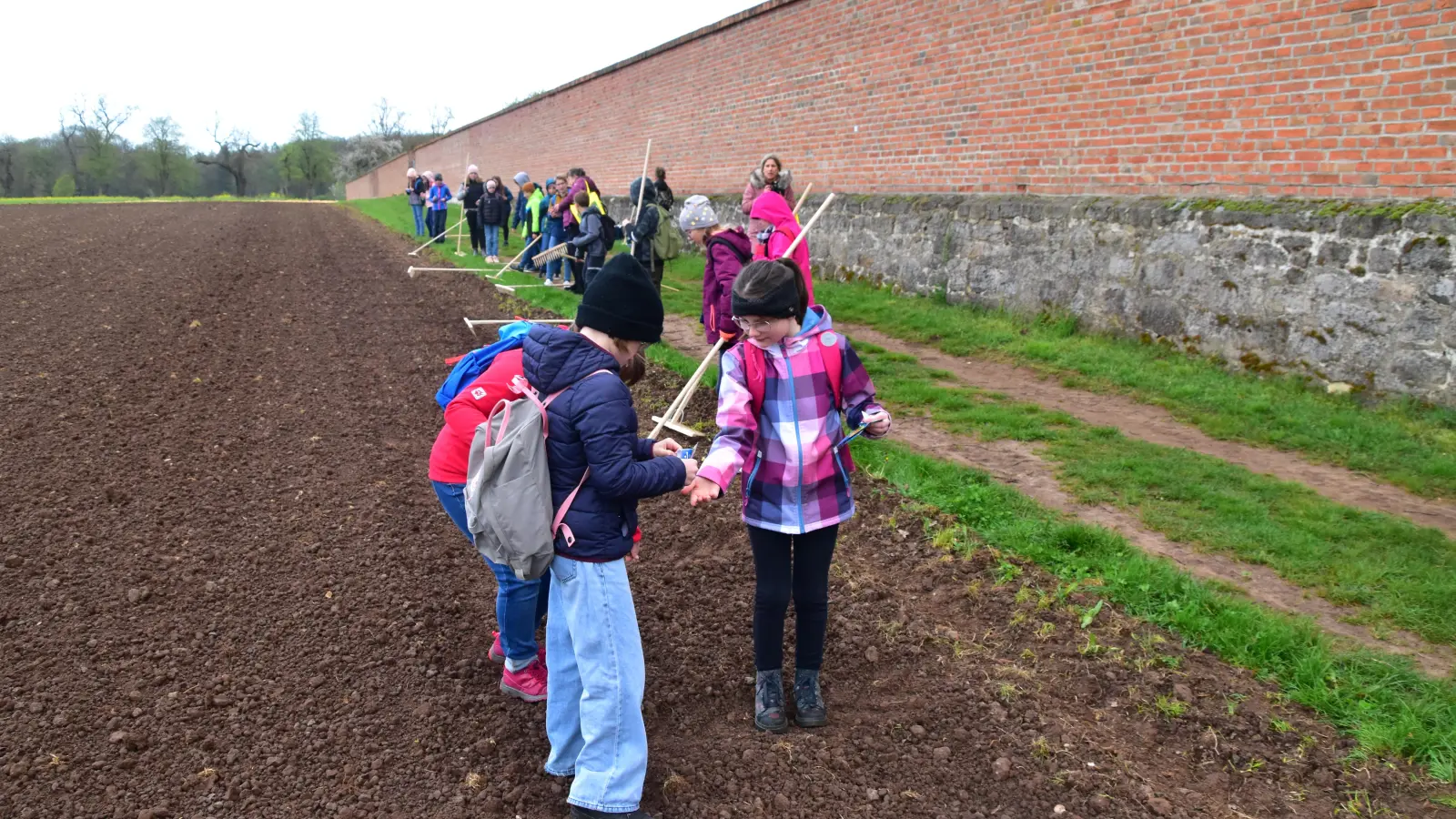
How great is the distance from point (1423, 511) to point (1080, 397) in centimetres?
261

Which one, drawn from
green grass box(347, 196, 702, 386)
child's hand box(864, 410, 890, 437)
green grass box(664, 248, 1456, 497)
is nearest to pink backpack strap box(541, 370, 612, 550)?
child's hand box(864, 410, 890, 437)

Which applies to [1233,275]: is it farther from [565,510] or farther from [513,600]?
[565,510]

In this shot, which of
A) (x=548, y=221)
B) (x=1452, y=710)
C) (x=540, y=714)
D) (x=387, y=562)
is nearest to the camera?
(x=1452, y=710)

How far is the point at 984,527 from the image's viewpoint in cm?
484

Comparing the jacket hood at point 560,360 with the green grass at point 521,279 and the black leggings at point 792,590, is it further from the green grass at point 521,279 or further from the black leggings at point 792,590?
the green grass at point 521,279

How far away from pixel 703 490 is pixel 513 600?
3.31 ft

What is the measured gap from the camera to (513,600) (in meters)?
3.41

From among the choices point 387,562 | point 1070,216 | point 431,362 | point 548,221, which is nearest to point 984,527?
point 387,562

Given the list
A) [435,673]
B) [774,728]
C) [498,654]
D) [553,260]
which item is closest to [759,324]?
[774,728]

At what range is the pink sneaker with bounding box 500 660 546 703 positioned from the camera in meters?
3.57

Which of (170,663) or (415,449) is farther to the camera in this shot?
(415,449)

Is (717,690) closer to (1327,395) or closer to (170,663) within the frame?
(170,663)

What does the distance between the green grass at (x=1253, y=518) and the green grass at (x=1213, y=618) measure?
44 cm

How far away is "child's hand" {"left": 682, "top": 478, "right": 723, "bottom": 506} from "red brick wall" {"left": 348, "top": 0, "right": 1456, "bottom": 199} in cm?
595
